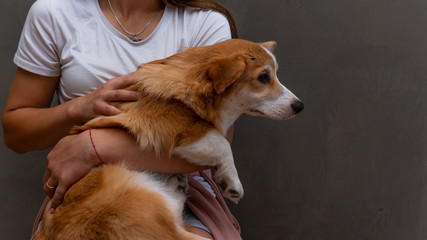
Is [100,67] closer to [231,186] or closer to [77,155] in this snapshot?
[77,155]

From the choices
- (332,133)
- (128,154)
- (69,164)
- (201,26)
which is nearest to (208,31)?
(201,26)

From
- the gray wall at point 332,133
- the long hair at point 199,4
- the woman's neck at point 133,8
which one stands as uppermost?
the long hair at point 199,4

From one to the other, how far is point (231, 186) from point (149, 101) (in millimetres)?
328

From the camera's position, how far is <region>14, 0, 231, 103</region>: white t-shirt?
1.26m

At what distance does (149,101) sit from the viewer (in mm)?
1109

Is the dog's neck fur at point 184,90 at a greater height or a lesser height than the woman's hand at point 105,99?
greater

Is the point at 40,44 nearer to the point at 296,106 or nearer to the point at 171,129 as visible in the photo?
the point at 171,129

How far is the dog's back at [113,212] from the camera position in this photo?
94 cm

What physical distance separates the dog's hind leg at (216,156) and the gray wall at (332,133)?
2.56ft

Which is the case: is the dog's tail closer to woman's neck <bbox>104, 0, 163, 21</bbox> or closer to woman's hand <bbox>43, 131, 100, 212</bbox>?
woman's hand <bbox>43, 131, 100, 212</bbox>

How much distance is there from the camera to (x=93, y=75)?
1.25 meters

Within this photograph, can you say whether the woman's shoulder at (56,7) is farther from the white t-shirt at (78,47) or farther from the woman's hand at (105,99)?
the woman's hand at (105,99)

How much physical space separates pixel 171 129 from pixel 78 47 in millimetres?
446

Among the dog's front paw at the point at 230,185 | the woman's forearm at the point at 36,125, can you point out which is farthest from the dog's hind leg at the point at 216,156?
the woman's forearm at the point at 36,125
